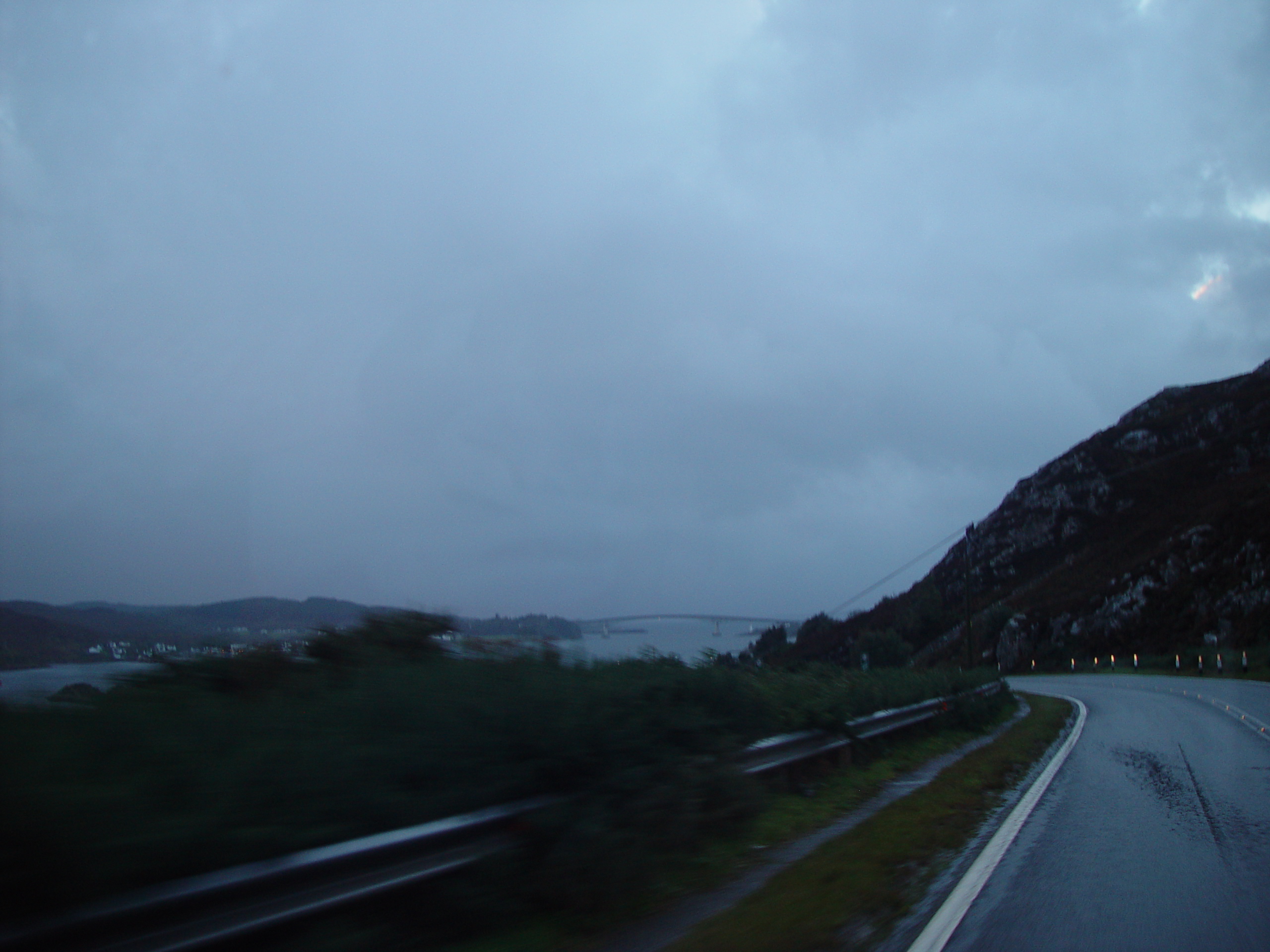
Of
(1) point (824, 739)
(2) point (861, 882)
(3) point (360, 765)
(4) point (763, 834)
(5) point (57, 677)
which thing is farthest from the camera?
(1) point (824, 739)

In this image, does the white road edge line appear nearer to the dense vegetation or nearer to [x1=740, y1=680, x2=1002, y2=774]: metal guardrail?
the dense vegetation

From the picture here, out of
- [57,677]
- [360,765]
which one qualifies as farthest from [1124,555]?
[57,677]

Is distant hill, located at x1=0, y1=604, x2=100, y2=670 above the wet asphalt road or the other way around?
above

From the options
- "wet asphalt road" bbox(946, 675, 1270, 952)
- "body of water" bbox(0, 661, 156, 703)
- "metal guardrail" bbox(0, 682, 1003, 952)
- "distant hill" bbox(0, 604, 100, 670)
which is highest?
"distant hill" bbox(0, 604, 100, 670)

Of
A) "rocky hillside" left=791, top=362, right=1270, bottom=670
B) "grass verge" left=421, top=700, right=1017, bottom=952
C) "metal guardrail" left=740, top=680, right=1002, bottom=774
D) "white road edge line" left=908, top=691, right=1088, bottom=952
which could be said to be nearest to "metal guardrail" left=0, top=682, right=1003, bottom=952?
"grass verge" left=421, top=700, right=1017, bottom=952

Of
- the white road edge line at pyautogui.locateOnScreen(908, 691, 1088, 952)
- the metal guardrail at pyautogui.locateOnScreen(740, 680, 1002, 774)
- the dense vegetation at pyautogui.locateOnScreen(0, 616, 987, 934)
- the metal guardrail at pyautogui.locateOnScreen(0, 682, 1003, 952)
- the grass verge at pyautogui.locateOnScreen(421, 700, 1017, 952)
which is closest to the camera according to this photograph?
the metal guardrail at pyautogui.locateOnScreen(0, 682, 1003, 952)

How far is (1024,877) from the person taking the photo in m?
6.66

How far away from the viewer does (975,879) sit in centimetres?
661

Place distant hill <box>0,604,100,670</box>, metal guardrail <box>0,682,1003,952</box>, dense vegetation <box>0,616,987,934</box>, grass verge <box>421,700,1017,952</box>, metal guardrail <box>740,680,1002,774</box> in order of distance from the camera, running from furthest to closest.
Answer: metal guardrail <box>740,680,1002,774</box> → distant hill <box>0,604,100,670</box> → grass verge <box>421,700,1017,952</box> → dense vegetation <box>0,616,987,934</box> → metal guardrail <box>0,682,1003,952</box>

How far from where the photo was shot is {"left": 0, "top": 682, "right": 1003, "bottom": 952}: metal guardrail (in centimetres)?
320

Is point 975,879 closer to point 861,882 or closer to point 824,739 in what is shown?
point 861,882

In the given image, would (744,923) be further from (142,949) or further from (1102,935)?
(142,949)

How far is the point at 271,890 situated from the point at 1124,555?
8191cm

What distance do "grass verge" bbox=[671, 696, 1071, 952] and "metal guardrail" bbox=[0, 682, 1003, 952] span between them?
148cm
